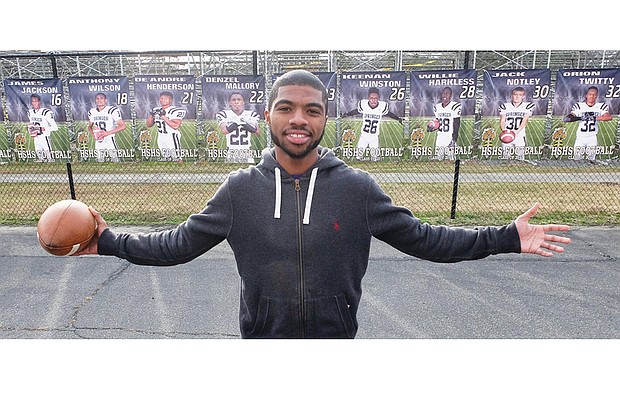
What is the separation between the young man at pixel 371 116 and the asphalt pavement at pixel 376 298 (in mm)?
2684

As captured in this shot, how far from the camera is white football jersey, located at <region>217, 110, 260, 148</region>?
22.9 feet

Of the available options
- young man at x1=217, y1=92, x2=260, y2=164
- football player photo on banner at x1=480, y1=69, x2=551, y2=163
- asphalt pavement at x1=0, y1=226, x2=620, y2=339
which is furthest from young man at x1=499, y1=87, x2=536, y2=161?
young man at x1=217, y1=92, x2=260, y2=164

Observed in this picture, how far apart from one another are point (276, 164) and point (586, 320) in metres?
3.27

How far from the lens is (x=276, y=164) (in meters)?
1.81

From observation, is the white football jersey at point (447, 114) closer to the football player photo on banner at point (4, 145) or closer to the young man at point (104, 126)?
the young man at point (104, 126)

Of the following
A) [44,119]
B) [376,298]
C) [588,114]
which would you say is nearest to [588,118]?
[588,114]

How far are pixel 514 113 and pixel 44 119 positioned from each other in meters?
7.80

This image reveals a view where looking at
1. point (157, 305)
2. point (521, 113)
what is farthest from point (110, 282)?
point (521, 113)

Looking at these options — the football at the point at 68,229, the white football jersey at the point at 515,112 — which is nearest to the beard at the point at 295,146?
the football at the point at 68,229

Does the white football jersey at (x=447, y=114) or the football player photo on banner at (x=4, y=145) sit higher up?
the white football jersey at (x=447, y=114)

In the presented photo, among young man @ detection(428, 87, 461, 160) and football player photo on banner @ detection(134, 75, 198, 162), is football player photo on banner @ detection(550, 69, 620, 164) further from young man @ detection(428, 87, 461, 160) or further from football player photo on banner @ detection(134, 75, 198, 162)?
football player photo on banner @ detection(134, 75, 198, 162)

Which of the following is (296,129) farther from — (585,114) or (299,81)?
(585,114)

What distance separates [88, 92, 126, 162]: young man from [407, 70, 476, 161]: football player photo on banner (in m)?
4.89

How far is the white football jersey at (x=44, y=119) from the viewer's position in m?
7.18
